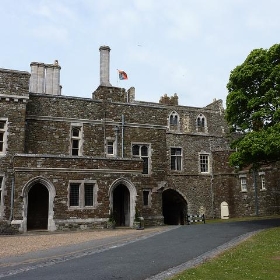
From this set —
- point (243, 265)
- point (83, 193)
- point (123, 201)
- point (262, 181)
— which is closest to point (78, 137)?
point (83, 193)

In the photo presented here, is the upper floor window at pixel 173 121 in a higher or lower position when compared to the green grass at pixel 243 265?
higher

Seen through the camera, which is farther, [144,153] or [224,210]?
[224,210]

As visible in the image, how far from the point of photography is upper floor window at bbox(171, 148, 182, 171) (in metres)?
35.8

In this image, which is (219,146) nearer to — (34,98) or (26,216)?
(34,98)

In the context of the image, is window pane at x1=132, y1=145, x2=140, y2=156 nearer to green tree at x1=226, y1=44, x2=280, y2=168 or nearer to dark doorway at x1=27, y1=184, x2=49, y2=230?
dark doorway at x1=27, y1=184, x2=49, y2=230

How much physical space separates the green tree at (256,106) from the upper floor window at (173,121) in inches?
Answer: 618

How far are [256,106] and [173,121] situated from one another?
17.6 metres

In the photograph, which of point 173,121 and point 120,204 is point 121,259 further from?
point 173,121

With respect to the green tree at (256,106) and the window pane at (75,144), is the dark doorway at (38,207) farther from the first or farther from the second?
the green tree at (256,106)

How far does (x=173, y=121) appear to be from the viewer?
37.8 metres

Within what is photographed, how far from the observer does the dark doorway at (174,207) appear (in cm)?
3613

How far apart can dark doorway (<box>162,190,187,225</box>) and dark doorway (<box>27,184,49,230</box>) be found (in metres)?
15.3

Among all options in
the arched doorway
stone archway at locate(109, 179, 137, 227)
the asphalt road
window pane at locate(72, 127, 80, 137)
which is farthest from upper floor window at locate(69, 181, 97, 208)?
the arched doorway

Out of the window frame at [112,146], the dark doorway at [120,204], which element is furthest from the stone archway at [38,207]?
the window frame at [112,146]
